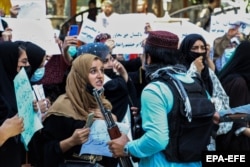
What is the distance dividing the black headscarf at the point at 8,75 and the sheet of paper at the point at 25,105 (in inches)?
5.6

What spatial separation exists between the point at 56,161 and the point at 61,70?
6.89 feet

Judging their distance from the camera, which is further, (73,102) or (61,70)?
(61,70)

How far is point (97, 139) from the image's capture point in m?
4.23

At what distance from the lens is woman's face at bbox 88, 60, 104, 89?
4.37m

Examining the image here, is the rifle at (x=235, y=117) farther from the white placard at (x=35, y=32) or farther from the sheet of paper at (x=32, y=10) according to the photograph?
the sheet of paper at (x=32, y=10)

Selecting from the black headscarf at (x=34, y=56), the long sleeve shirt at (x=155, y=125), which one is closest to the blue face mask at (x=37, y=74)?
the black headscarf at (x=34, y=56)

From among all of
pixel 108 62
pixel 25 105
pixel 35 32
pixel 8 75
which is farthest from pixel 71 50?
pixel 25 105

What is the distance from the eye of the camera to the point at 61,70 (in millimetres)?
6297

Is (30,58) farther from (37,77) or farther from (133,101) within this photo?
(133,101)

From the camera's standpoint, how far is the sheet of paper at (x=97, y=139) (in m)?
4.23

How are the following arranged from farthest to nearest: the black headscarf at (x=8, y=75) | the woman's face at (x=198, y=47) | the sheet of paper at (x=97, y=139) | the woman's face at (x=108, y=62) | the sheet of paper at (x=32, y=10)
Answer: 1. the sheet of paper at (x=32, y=10)
2. the woman's face at (x=198, y=47)
3. the woman's face at (x=108, y=62)
4. the sheet of paper at (x=97, y=139)
5. the black headscarf at (x=8, y=75)

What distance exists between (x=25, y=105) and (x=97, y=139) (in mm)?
572

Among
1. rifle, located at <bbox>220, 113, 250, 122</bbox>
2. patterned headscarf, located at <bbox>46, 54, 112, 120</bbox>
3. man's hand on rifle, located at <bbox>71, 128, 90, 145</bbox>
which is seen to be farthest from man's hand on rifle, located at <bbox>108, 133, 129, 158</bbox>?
rifle, located at <bbox>220, 113, 250, 122</bbox>

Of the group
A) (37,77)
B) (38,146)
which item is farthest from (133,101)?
(38,146)
